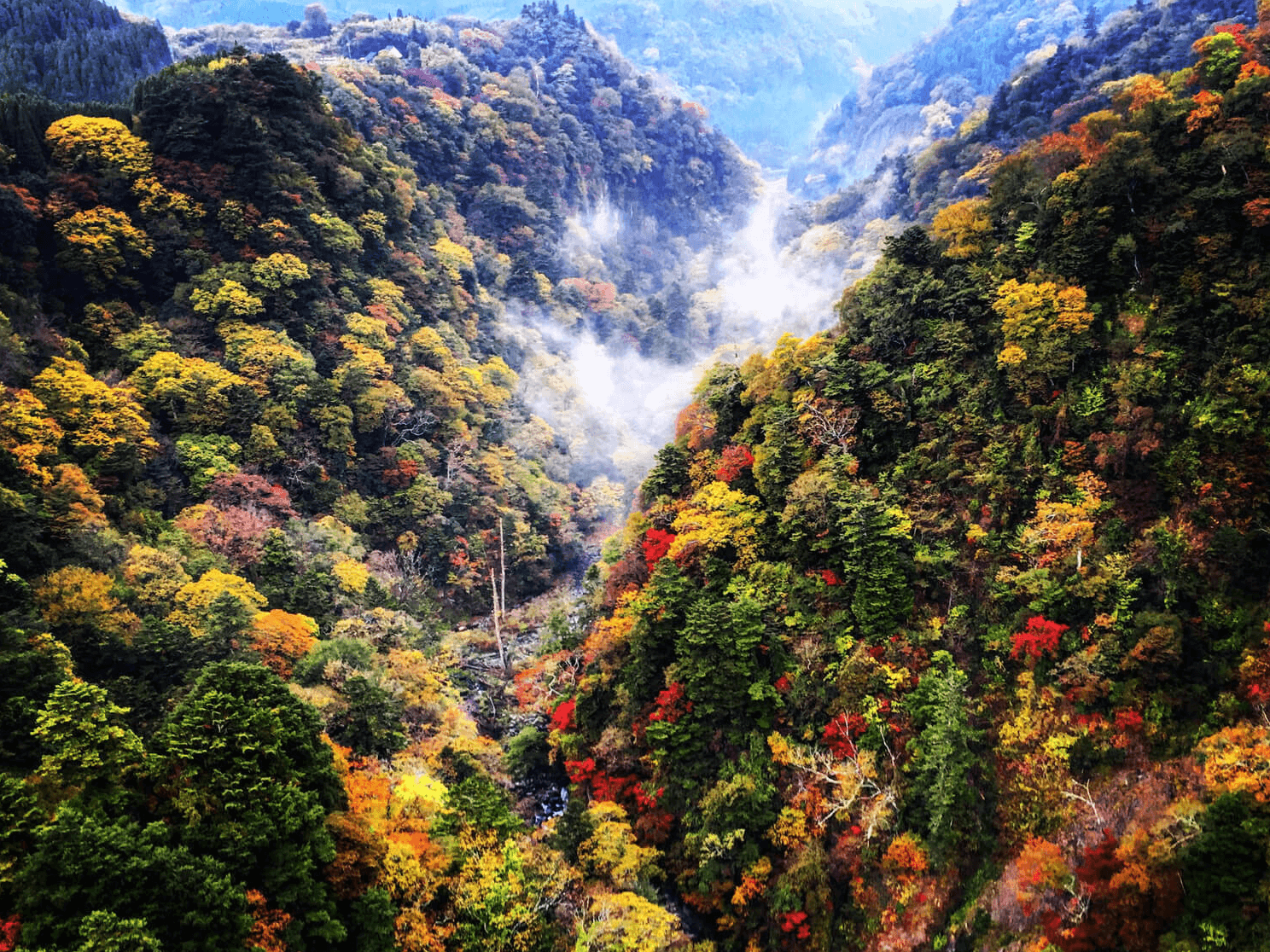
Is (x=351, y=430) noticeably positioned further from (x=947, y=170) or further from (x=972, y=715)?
(x=947, y=170)

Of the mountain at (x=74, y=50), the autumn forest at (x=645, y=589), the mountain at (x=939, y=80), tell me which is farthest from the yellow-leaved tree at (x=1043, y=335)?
the mountain at (x=939, y=80)

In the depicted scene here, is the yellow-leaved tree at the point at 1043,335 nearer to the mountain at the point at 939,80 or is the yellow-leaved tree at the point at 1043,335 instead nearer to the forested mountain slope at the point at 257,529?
the forested mountain slope at the point at 257,529

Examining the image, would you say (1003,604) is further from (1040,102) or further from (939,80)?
(939,80)

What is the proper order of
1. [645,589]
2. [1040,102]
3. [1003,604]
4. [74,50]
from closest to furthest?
[1003,604] → [645,589] → [74,50] → [1040,102]

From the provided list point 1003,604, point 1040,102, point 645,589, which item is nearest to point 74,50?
point 645,589

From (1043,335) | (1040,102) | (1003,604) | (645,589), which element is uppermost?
(1040,102)

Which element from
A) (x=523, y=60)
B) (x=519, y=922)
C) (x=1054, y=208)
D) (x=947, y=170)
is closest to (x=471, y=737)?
(x=519, y=922)
